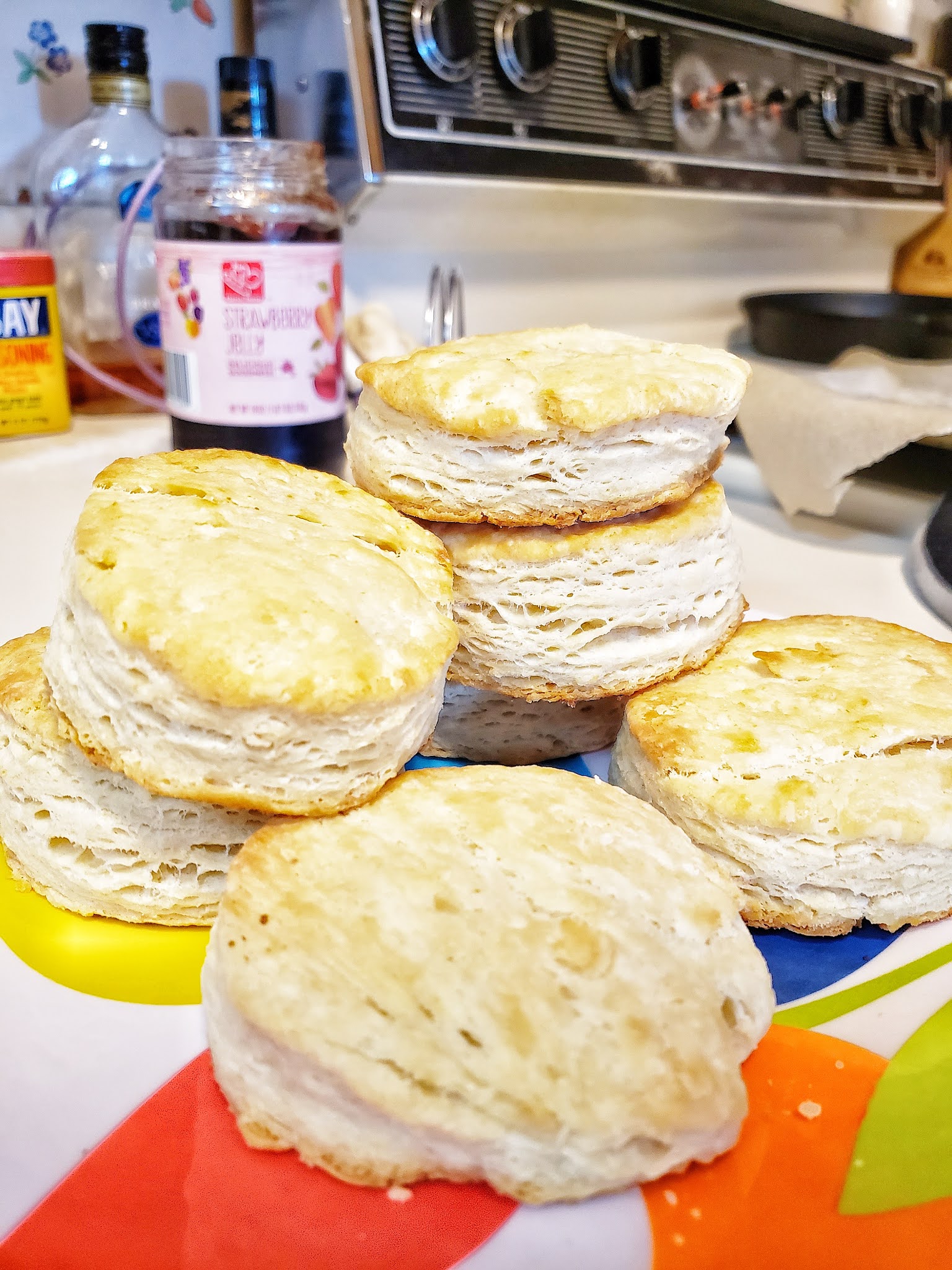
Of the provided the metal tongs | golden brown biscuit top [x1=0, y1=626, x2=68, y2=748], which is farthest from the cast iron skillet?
golden brown biscuit top [x1=0, y1=626, x2=68, y2=748]

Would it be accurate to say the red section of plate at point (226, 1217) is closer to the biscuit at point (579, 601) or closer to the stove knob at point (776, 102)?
the biscuit at point (579, 601)

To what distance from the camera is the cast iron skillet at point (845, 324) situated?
1905mm

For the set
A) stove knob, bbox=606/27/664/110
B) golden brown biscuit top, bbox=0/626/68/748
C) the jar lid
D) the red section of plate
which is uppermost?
stove knob, bbox=606/27/664/110

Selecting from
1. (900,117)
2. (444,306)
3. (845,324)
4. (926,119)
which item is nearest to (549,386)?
(444,306)

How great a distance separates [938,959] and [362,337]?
1.39 metres

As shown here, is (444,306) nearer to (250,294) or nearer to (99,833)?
(250,294)

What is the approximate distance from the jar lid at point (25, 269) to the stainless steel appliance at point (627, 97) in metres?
0.52

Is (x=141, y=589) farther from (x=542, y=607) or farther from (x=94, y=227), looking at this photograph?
(x=94, y=227)

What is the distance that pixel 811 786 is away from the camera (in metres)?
0.78

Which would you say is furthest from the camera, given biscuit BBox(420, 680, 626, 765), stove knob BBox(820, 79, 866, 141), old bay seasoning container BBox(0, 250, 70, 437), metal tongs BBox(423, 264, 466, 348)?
stove knob BBox(820, 79, 866, 141)

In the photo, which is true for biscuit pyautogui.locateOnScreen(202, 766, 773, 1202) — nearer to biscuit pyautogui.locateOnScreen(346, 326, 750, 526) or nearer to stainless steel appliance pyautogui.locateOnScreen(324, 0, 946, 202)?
biscuit pyautogui.locateOnScreen(346, 326, 750, 526)

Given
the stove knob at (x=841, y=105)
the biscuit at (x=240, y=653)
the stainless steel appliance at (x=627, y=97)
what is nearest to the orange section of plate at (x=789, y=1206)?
the biscuit at (x=240, y=653)

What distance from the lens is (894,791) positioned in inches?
30.6

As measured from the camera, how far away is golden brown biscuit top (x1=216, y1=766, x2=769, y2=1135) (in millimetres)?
559
